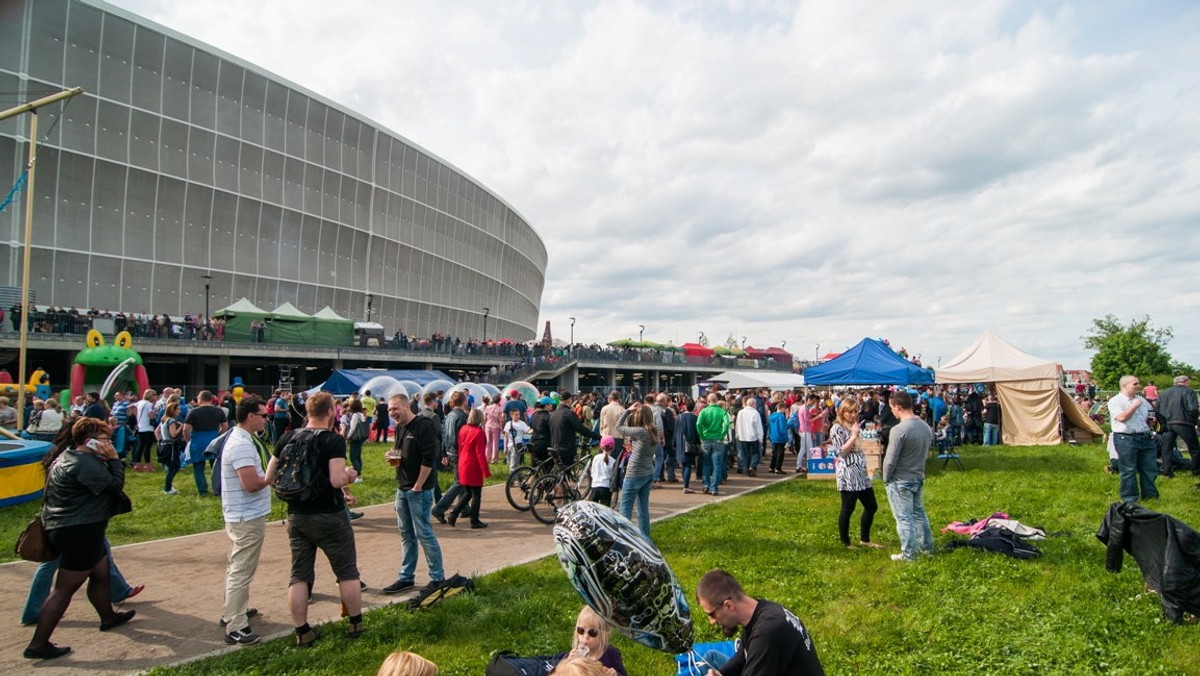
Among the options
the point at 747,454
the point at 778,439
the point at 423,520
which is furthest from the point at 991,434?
the point at 423,520

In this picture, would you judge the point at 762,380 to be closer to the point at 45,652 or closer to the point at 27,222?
the point at 27,222

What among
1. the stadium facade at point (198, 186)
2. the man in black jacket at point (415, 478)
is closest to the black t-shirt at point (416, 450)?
the man in black jacket at point (415, 478)

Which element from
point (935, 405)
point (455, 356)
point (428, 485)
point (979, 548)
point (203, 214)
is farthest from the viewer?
point (455, 356)

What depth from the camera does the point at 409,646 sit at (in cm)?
504

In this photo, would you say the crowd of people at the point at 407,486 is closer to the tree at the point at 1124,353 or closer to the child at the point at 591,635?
the child at the point at 591,635

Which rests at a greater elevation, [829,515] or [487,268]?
[487,268]

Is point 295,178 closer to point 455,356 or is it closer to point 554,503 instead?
point 455,356

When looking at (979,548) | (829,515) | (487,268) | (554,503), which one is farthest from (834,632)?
(487,268)

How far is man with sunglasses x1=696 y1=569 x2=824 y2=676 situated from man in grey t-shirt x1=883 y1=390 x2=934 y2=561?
402cm

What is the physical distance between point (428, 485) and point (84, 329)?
35.2 m

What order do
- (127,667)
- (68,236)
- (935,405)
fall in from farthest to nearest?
(68,236) < (935,405) < (127,667)

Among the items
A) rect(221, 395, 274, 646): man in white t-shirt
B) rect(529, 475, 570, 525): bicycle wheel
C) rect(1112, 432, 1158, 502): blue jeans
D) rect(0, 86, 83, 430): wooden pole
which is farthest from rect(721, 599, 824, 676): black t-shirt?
rect(0, 86, 83, 430): wooden pole

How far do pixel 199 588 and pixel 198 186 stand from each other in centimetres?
4539

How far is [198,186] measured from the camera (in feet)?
144
